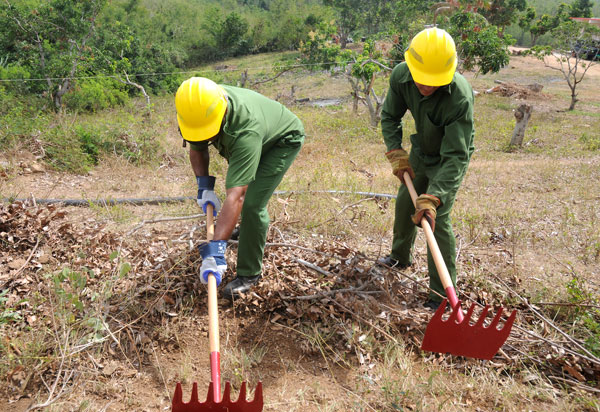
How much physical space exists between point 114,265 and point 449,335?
242cm

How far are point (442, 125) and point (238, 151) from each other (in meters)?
1.32

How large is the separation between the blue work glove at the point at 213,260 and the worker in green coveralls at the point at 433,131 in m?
1.19

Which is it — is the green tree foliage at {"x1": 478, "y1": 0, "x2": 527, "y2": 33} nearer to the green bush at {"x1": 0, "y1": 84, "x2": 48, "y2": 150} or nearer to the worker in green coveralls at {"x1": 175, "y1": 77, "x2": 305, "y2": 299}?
the green bush at {"x1": 0, "y1": 84, "x2": 48, "y2": 150}

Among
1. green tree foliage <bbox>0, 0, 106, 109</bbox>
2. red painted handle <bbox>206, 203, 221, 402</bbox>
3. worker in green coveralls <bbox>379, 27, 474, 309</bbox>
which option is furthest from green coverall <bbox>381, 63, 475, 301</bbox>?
green tree foliage <bbox>0, 0, 106, 109</bbox>

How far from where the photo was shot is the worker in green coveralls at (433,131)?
2379 mm

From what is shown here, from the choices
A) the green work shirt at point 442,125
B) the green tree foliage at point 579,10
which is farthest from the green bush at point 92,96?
the green tree foliage at point 579,10

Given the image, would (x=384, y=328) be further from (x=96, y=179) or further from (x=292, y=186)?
(x=96, y=179)

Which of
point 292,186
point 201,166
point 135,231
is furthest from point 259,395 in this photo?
point 292,186

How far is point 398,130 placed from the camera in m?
3.14

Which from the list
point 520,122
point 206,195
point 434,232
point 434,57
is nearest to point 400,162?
point 434,232

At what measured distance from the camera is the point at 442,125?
262cm

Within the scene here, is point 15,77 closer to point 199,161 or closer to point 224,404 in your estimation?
point 199,161

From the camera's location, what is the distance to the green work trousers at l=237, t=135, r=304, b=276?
9.14 feet

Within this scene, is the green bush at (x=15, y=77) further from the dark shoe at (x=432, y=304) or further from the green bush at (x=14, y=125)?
the dark shoe at (x=432, y=304)
